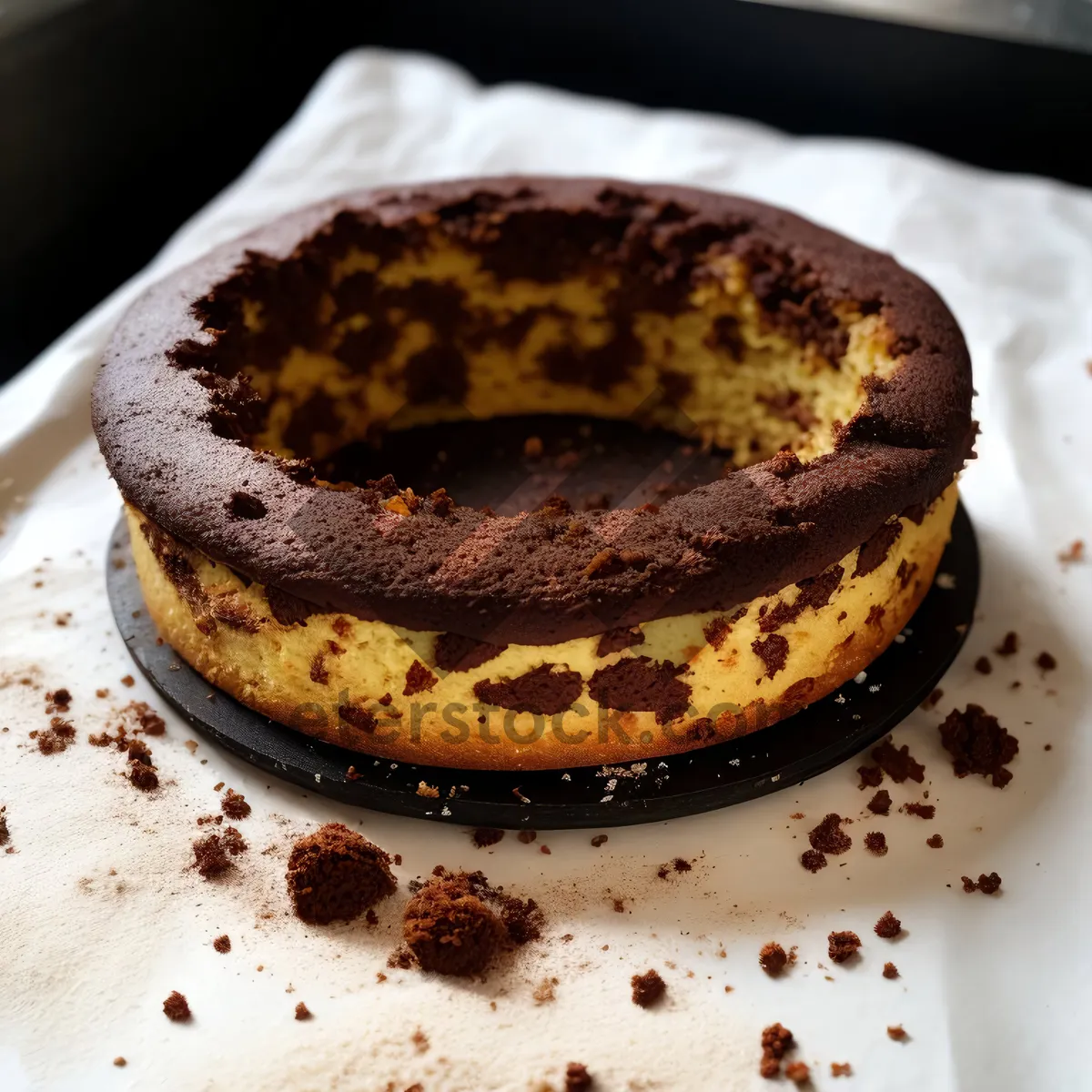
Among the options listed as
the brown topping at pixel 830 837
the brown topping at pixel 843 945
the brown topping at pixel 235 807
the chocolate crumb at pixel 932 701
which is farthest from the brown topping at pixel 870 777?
the brown topping at pixel 235 807

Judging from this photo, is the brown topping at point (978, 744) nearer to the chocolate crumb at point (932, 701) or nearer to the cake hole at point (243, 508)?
the chocolate crumb at point (932, 701)

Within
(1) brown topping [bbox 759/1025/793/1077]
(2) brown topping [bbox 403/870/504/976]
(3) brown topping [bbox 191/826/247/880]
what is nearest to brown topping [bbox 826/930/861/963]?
(1) brown topping [bbox 759/1025/793/1077]

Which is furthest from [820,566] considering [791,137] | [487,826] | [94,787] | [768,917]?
[791,137]

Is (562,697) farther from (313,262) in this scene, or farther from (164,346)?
(313,262)

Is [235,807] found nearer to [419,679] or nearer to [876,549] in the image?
[419,679]

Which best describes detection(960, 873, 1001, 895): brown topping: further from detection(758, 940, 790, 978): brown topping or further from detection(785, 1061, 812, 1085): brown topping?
detection(785, 1061, 812, 1085): brown topping
